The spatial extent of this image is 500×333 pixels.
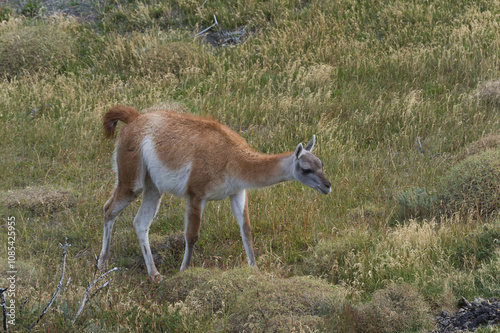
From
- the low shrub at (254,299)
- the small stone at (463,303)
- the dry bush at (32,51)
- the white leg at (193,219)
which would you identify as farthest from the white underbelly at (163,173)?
the dry bush at (32,51)

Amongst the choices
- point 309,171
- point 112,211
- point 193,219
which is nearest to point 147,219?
point 112,211

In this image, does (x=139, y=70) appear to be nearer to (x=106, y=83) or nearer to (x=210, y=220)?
(x=106, y=83)

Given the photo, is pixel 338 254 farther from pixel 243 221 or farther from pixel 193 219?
pixel 193 219

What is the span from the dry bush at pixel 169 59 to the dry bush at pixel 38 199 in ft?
16.8

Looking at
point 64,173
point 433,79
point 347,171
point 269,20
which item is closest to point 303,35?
point 269,20

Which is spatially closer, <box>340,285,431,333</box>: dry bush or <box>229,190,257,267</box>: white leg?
<box>340,285,431,333</box>: dry bush

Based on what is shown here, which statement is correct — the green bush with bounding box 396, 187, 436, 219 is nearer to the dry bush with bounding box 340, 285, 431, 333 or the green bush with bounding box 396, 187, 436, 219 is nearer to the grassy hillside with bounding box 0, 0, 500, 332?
the grassy hillside with bounding box 0, 0, 500, 332

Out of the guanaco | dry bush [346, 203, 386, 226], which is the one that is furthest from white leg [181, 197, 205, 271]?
dry bush [346, 203, 386, 226]

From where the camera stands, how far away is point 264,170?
273 inches

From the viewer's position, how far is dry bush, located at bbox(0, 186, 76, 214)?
348 inches

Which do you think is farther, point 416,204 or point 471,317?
point 416,204

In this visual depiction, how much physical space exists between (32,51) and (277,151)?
699 cm

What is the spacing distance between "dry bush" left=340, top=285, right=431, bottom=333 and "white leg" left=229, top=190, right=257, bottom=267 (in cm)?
181

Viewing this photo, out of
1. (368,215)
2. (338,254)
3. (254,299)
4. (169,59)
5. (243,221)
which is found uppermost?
(254,299)
